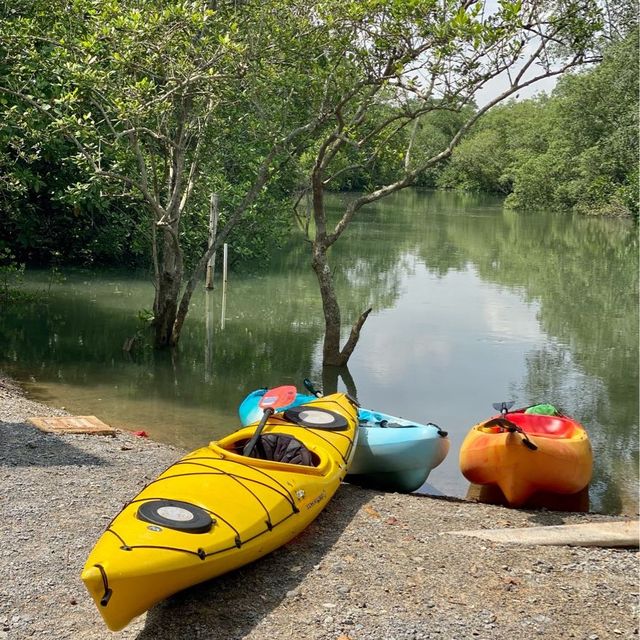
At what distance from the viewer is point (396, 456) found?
8.15m

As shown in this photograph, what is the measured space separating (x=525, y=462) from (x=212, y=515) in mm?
3403

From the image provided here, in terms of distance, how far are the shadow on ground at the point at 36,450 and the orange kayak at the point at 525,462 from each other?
3.39 m

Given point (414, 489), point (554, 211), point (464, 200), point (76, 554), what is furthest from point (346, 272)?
point (464, 200)

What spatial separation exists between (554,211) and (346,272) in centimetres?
3134

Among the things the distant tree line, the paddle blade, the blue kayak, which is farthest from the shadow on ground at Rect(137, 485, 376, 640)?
the distant tree line

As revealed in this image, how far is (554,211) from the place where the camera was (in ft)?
172

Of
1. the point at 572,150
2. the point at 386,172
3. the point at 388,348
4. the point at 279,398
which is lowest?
the point at 388,348

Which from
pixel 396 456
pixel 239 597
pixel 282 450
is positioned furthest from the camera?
pixel 396 456

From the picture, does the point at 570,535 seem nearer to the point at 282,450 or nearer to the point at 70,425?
the point at 282,450

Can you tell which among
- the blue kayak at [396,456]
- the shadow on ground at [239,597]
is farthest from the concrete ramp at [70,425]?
the shadow on ground at [239,597]

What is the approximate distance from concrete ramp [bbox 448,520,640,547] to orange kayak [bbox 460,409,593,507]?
1.15m

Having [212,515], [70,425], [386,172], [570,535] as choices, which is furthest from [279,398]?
[386,172]

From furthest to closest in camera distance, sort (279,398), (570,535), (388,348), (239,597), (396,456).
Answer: (388,348) < (279,398) < (396,456) < (570,535) < (239,597)

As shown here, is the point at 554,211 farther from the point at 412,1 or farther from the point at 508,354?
the point at 412,1
